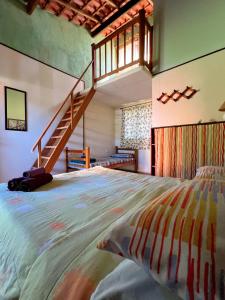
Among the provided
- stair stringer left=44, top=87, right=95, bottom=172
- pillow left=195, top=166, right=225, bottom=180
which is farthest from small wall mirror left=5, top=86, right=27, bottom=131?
pillow left=195, top=166, right=225, bottom=180

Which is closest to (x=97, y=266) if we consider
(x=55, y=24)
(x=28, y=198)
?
(x=28, y=198)

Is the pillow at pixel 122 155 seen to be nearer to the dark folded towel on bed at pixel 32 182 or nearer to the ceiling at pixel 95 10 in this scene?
the dark folded towel on bed at pixel 32 182

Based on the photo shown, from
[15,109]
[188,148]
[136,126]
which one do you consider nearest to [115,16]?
[136,126]

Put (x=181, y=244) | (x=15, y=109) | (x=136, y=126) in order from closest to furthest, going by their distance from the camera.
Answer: (x=181, y=244) < (x=15, y=109) < (x=136, y=126)

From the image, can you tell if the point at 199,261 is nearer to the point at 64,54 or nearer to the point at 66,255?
the point at 66,255

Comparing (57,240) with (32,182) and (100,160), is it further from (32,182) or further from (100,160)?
(100,160)

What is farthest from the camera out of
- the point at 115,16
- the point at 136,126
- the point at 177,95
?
the point at 136,126

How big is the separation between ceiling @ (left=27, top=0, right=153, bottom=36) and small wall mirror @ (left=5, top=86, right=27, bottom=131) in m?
2.01

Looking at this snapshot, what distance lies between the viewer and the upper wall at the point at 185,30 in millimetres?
2457

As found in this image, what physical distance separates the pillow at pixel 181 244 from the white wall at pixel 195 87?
2.43 metres

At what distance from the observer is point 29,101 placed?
3.60 m

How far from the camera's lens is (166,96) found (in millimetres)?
3031

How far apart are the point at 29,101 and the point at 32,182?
2.74 metres

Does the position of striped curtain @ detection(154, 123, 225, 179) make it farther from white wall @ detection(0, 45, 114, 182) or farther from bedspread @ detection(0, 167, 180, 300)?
white wall @ detection(0, 45, 114, 182)
